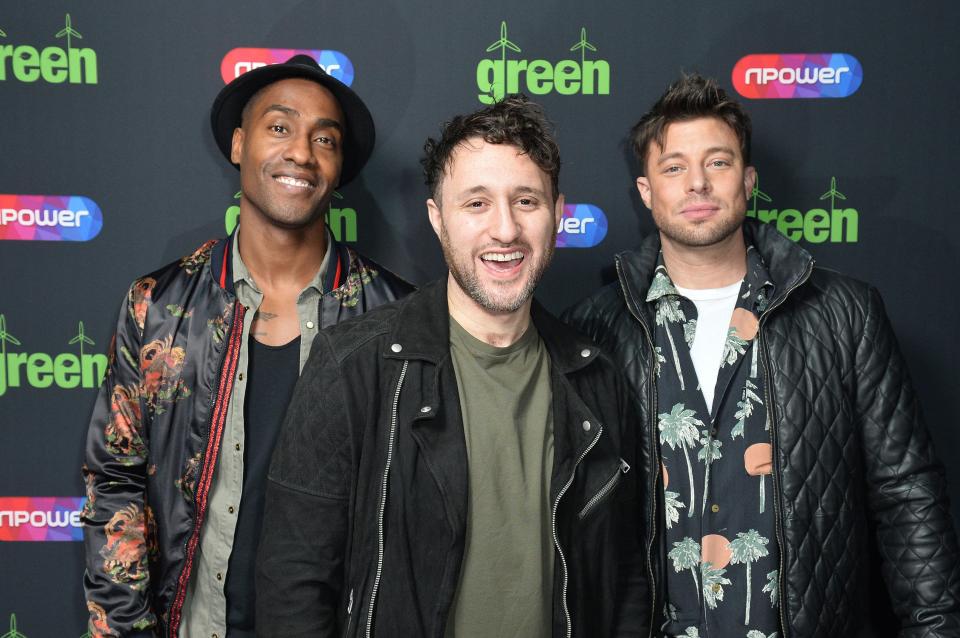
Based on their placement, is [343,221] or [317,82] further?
[343,221]

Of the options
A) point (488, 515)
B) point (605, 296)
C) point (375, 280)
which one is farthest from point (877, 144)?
point (488, 515)

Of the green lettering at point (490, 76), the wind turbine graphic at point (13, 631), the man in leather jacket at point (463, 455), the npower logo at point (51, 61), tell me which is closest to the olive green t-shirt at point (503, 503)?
the man in leather jacket at point (463, 455)

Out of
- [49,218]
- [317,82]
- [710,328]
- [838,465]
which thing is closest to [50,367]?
[49,218]

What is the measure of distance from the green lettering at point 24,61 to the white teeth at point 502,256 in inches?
62.2

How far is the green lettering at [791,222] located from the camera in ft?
7.43

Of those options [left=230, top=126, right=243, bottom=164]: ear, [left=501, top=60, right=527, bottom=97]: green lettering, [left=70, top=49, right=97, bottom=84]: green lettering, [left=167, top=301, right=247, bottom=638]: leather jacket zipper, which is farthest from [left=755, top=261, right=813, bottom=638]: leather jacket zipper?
[left=70, top=49, right=97, bottom=84]: green lettering

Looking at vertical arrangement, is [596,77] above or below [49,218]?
above

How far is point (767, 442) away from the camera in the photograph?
166cm

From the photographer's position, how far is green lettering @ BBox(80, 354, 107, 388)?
7.17 ft

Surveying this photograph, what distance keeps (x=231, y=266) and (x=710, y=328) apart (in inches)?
46.0

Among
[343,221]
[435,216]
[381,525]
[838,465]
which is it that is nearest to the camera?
[381,525]

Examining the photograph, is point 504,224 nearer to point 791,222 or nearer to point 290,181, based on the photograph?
point 290,181

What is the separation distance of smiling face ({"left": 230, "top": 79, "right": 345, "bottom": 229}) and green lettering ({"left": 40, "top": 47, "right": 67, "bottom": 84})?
2.36ft

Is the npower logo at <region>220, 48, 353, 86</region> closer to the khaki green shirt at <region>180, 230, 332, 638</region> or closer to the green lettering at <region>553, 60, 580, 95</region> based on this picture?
the green lettering at <region>553, 60, 580, 95</region>
